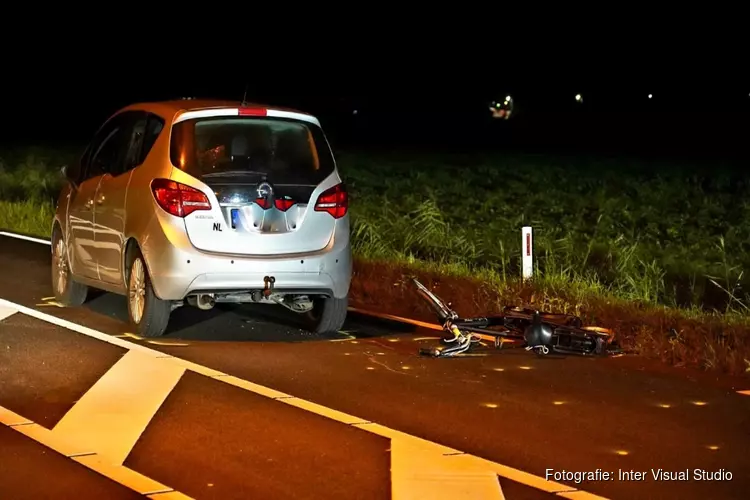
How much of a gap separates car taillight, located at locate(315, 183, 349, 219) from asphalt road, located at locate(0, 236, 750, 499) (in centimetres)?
104

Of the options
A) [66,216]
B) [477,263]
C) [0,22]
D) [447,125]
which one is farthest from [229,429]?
[0,22]

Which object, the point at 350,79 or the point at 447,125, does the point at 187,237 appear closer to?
the point at 447,125

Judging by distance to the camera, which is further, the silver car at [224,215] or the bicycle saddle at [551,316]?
the silver car at [224,215]

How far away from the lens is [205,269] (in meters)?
11.1

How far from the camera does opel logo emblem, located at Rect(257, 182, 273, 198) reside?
1122 centimetres

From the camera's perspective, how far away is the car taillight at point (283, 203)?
11266mm

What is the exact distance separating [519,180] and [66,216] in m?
14.9

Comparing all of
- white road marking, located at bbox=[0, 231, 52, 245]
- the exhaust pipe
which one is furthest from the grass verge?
the exhaust pipe

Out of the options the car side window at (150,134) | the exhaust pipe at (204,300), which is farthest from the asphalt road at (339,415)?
the car side window at (150,134)

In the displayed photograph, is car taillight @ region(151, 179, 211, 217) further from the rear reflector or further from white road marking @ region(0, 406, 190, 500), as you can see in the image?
white road marking @ region(0, 406, 190, 500)

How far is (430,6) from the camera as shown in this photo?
102 m

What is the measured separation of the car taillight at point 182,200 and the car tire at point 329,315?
4.57 ft

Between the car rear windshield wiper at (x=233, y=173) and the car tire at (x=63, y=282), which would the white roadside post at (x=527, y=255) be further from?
the car tire at (x=63, y=282)

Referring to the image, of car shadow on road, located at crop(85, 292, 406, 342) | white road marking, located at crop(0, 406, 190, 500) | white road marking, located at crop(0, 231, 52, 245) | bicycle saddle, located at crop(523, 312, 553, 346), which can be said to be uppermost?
bicycle saddle, located at crop(523, 312, 553, 346)
